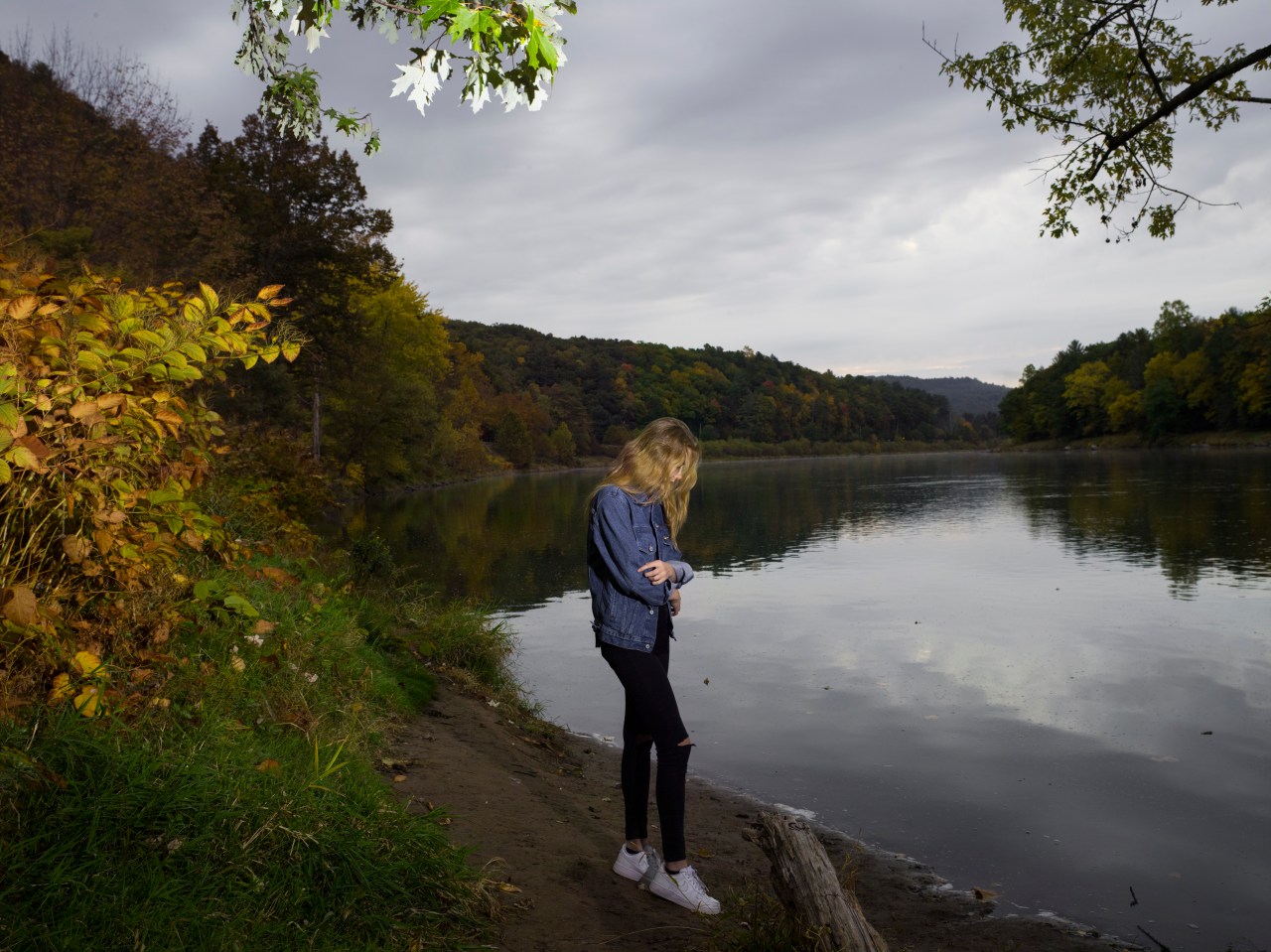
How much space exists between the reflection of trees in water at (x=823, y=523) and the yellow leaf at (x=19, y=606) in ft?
34.3

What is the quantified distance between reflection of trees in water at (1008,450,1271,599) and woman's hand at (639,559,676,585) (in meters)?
12.4

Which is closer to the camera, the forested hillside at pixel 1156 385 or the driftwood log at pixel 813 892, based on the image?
the driftwood log at pixel 813 892

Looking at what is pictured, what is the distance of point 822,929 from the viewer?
314 centimetres

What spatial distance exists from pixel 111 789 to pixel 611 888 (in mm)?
2220

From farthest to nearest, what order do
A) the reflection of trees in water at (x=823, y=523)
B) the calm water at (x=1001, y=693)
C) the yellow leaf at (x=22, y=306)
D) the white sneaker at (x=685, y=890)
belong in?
the reflection of trees in water at (x=823, y=523) → the calm water at (x=1001, y=693) → the white sneaker at (x=685, y=890) → the yellow leaf at (x=22, y=306)

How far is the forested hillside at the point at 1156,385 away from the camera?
78938mm

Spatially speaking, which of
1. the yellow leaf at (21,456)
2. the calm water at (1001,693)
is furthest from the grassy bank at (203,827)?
the calm water at (1001,693)

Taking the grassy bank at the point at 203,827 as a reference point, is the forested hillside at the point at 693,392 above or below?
above

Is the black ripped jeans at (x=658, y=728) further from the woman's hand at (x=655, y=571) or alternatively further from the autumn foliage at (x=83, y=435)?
the autumn foliage at (x=83, y=435)

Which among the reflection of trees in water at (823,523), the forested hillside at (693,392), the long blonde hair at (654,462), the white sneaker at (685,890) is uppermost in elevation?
the forested hillside at (693,392)

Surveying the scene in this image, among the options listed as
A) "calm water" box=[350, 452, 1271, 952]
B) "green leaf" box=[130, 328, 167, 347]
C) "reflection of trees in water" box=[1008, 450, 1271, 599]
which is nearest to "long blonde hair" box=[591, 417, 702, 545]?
"green leaf" box=[130, 328, 167, 347]

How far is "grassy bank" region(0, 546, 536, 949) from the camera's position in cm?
276

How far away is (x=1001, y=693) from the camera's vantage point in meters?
9.15

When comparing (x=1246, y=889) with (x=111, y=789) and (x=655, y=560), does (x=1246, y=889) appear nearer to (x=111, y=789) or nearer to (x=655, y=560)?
(x=655, y=560)
